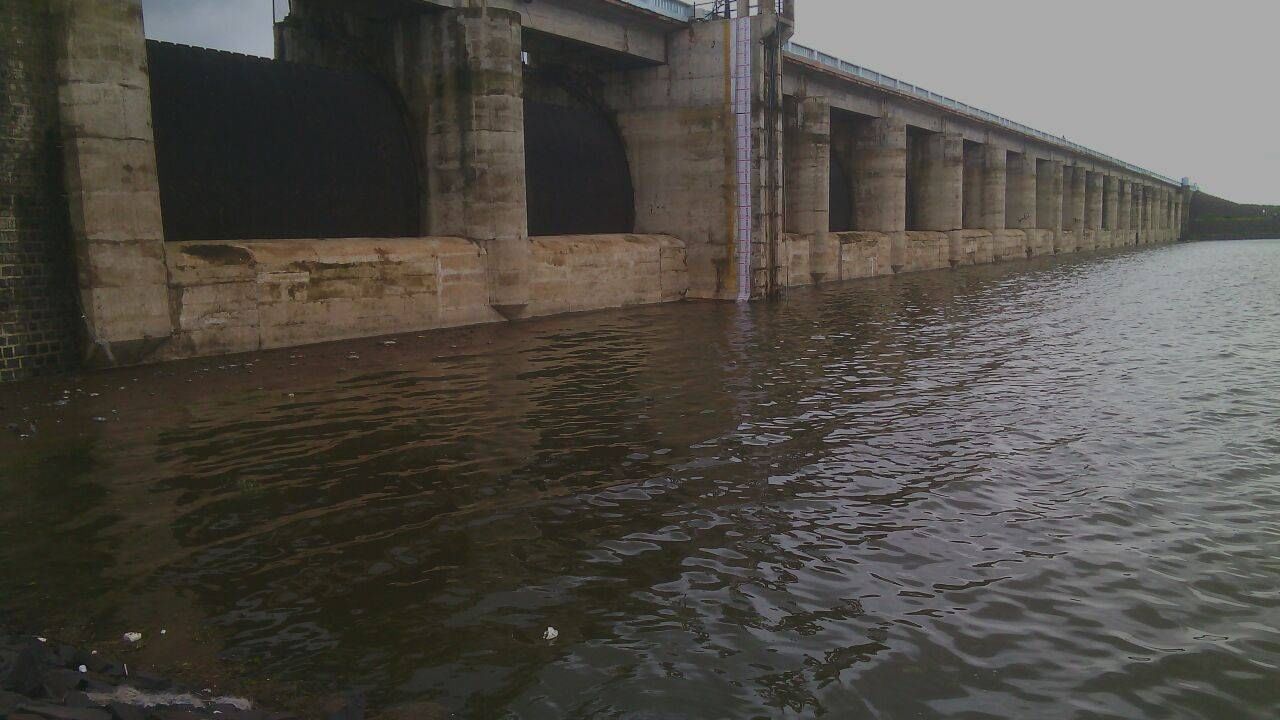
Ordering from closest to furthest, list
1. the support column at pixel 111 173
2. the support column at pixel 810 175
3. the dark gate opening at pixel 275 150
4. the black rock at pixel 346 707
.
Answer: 1. the black rock at pixel 346 707
2. the support column at pixel 111 173
3. the dark gate opening at pixel 275 150
4. the support column at pixel 810 175

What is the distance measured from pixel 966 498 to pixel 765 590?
9.31ft

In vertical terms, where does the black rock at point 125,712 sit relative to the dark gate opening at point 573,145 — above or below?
below

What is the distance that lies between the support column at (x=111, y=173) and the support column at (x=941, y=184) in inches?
1772

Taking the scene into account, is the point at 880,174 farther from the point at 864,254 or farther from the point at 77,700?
the point at 77,700

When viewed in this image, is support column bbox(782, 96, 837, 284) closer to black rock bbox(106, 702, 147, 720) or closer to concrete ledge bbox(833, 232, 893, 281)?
concrete ledge bbox(833, 232, 893, 281)

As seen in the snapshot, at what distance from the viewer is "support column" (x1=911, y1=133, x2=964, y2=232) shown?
52.7 m

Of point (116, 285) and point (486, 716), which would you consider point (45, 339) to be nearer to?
point (116, 285)

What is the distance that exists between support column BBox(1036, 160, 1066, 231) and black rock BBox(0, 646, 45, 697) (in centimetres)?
7630

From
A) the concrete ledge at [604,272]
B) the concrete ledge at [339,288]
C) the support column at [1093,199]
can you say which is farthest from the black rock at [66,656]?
the support column at [1093,199]

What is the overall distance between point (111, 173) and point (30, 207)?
4.00 ft

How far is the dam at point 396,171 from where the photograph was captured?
1420 cm

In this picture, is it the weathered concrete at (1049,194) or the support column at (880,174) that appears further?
the weathered concrete at (1049,194)

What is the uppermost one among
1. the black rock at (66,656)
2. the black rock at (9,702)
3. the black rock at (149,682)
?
the black rock at (9,702)

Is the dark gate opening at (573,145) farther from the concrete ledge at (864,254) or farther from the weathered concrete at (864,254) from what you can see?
the weathered concrete at (864,254)
